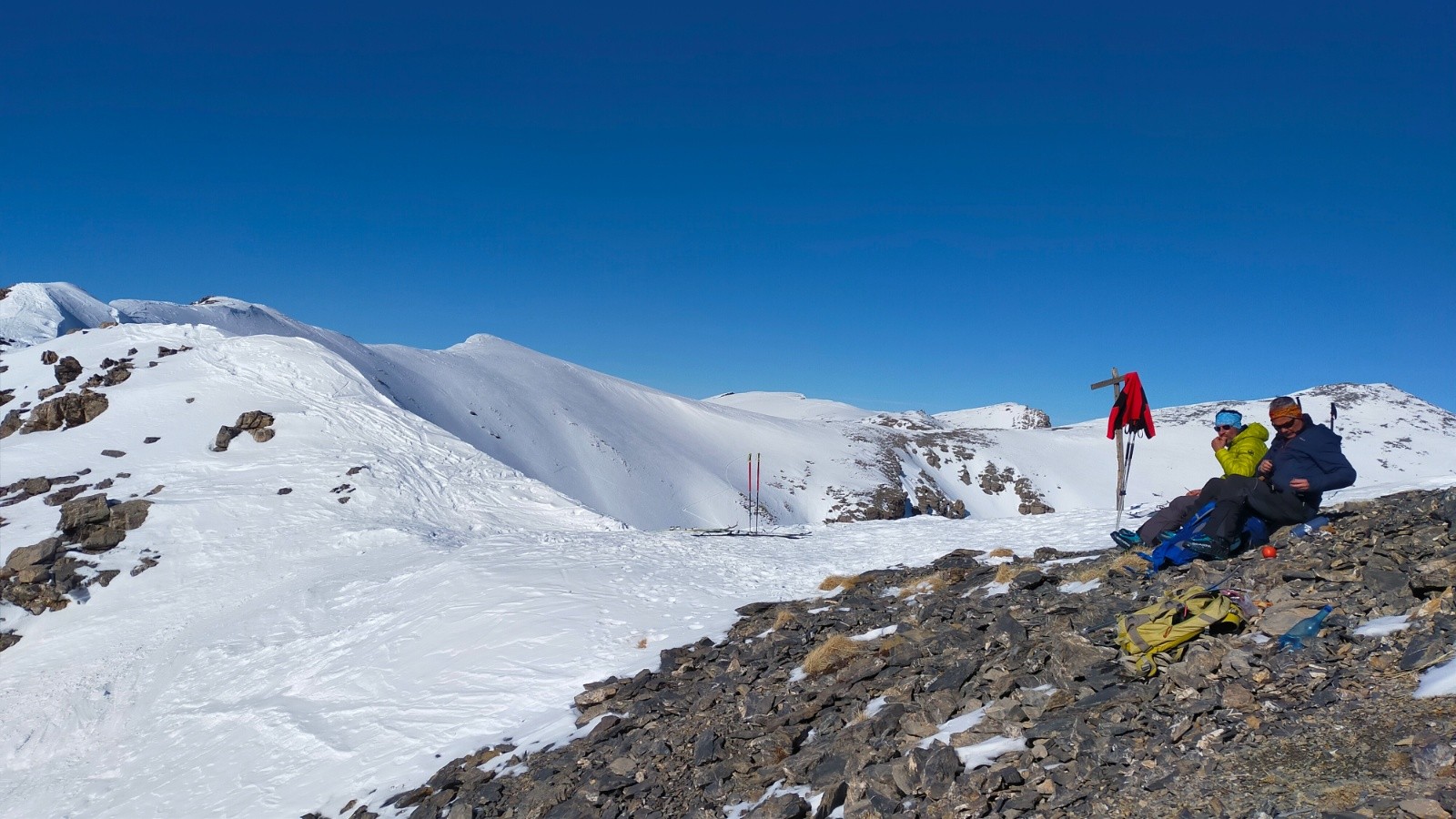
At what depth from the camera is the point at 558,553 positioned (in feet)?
60.2

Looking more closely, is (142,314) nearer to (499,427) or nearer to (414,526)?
(499,427)

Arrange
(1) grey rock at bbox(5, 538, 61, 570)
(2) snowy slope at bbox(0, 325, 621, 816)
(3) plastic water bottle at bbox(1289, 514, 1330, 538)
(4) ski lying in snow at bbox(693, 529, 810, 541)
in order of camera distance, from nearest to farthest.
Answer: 1. (3) plastic water bottle at bbox(1289, 514, 1330, 538)
2. (2) snowy slope at bbox(0, 325, 621, 816)
3. (1) grey rock at bbox(5, 538, 61, 570)
4. (4) ski lying in snow at bbox(693, 529, 810, 541)

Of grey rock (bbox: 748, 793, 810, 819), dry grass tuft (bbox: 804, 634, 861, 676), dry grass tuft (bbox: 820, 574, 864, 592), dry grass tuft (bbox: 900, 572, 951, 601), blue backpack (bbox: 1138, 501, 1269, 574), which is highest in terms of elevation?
blue backpack (bbox: 1138, 501, 1269, 574)

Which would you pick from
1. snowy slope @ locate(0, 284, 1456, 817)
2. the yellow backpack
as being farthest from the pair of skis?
the yellow backpack

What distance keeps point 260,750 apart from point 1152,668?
12.8m

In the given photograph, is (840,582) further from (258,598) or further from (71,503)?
(71,503)

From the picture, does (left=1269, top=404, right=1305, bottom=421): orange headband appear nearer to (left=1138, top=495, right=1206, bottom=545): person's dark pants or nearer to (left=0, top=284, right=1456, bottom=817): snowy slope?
(left=1138, top=495, right=1206, bottom=545): person's dark pants

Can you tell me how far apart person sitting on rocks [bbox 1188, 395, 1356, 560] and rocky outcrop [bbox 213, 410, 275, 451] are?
101 feet

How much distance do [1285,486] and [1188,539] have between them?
1173 millimetres

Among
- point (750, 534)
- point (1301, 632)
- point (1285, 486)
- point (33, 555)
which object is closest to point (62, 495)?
point (33, 555)

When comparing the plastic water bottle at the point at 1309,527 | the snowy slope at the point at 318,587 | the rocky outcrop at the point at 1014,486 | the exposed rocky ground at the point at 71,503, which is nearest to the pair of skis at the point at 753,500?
the snowy slope at the point at 318,587

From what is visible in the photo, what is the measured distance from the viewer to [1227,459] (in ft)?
30.2

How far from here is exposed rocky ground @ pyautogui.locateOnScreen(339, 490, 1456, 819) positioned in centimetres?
450

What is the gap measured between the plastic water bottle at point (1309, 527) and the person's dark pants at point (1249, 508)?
0.37 feet
